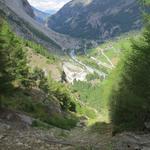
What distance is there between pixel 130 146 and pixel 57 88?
291 feet

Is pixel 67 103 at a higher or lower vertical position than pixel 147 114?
higher

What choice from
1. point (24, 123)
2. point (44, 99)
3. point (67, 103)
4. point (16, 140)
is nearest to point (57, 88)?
point (67, 103)

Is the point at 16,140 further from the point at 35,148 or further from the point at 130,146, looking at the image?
the point at 130,146

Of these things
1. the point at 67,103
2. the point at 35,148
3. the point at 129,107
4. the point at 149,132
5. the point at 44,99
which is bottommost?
the point at 35,148

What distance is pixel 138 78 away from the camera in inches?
1348

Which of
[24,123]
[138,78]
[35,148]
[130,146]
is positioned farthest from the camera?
[24,123]

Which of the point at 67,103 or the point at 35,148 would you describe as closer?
the point at 35,148

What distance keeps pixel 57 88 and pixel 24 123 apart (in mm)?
70976

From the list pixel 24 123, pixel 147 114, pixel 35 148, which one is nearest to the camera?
pixel 35 148

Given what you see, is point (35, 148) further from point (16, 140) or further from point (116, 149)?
point (116, 149)

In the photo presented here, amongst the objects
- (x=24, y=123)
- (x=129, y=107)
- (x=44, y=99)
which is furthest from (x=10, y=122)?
(x=44, y=99)

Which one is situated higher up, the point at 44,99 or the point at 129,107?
the point at 44,99

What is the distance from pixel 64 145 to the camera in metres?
22.5

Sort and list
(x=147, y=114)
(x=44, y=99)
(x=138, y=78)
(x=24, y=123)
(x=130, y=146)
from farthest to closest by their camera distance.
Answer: (x=44, y=99), (x=24, y=123), (x=147, y=114), (x=138, y=78), (x=130, y=146)
